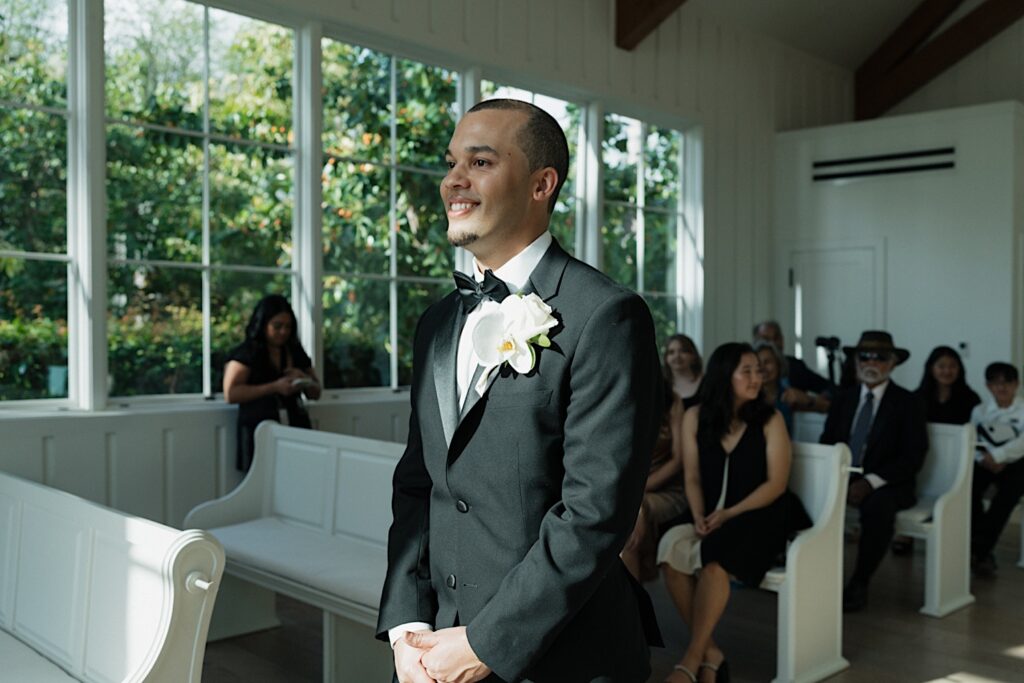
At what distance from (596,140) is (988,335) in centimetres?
334

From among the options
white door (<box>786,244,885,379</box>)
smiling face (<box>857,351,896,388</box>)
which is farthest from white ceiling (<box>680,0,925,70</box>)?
smiling face (<box>857,351,896,388</box>)

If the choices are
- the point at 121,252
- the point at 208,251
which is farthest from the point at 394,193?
the point at 121,252

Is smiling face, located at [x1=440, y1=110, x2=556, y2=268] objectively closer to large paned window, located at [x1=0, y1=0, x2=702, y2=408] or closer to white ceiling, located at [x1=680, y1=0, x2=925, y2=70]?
large paned window, located at [x1=0, y1=0, x2=702, y2=408]

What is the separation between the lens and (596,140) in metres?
6.95

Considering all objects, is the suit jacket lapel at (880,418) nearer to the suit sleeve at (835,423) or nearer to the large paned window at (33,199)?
the suit sleeve at (835,423)

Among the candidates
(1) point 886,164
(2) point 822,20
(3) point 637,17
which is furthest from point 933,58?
(3) point 637,17

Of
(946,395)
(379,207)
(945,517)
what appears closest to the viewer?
(945,517)

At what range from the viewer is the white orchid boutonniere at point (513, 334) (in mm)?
1344

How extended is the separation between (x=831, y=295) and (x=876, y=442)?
3.71 metres

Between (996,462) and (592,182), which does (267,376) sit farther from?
(996,462)

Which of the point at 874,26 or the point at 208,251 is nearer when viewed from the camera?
the point at 208,251

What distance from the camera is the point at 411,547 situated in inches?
61.1

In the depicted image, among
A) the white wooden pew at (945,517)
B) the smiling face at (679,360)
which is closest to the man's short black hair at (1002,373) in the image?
the white wooden pew at (945,517)

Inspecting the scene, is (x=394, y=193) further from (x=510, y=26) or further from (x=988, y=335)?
(x=988, y=335)
